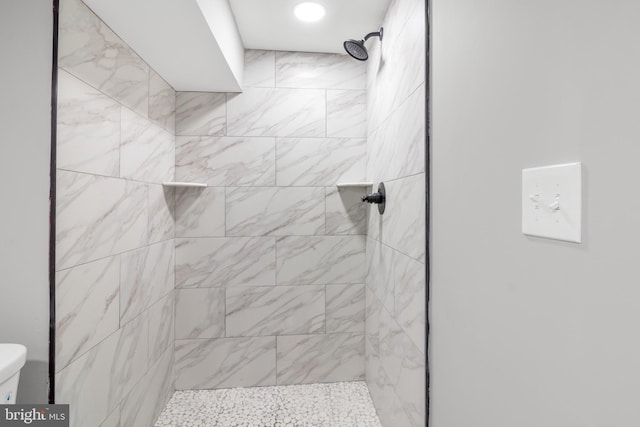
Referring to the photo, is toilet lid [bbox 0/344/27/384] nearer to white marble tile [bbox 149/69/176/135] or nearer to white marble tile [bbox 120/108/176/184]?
white marble tile [bbox 120/108/176/184]

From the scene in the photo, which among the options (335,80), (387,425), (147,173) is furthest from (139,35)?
(387,425)

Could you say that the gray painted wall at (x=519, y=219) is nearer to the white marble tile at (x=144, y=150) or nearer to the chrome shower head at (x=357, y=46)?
the chrome shower head at (x=357, y=46)

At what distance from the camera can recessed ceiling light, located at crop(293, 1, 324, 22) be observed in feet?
5.20

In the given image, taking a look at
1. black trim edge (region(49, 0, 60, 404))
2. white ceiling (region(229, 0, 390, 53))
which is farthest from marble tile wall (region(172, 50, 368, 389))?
black trim edge (region(49, 0, 60, 404))

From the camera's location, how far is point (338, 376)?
2.08 metres

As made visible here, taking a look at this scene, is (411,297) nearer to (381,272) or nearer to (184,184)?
(381,272)

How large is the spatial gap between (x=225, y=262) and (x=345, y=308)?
2.74 ft

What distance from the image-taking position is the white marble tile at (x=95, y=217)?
1059mm

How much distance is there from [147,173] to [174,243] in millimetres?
533

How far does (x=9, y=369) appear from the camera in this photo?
Result: 0.84m

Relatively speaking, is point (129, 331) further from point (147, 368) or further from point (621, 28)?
point (621, 28)

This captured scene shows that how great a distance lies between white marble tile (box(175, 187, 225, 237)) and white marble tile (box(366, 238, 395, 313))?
962 millimetres

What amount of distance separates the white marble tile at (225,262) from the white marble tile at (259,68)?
1.00 meters

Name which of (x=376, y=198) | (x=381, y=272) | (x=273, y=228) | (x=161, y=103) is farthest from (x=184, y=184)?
(x=381, y=272)
